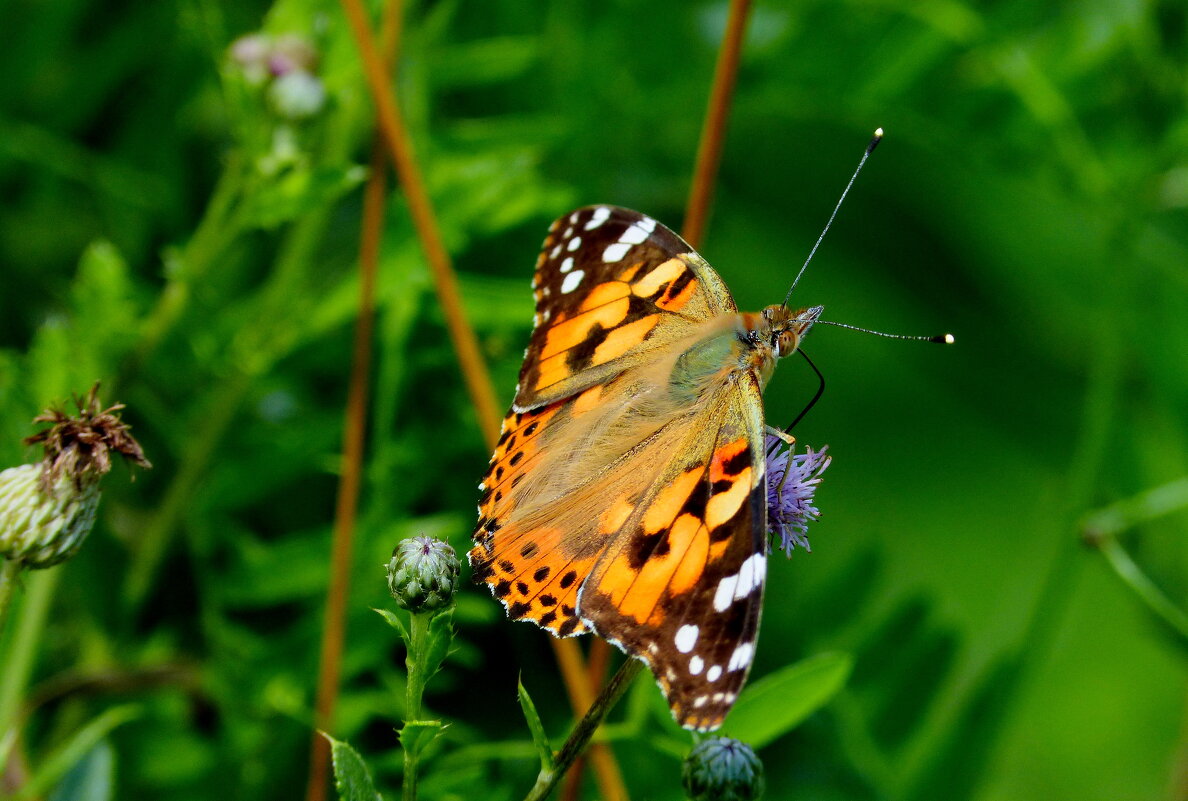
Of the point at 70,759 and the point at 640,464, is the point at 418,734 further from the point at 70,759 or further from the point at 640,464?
the point at 70,759

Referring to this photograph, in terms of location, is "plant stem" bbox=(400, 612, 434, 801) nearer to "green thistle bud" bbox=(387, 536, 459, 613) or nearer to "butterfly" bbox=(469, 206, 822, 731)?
"green thistle bud" bbox=(387, 536, 459, 613)

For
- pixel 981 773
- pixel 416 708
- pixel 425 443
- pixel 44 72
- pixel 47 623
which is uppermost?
pixel 44 72

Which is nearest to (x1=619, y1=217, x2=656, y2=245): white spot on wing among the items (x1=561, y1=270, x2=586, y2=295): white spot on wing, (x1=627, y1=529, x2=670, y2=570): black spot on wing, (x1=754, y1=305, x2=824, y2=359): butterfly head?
(x1=561, y1=270, x2=586, y2=295): white spot on wing

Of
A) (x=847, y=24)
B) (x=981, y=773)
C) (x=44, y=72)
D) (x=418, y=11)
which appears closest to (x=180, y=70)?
(x=44, y=72)

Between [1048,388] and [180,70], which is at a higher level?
[180,70]

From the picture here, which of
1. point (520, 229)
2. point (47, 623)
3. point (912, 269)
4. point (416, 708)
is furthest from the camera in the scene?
point (912, 269)

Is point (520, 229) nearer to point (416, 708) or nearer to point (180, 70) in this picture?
point (180, 70)

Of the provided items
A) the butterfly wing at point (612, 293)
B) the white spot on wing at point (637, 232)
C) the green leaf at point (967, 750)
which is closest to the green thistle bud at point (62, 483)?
the butterfly wing at point (612, 293)
